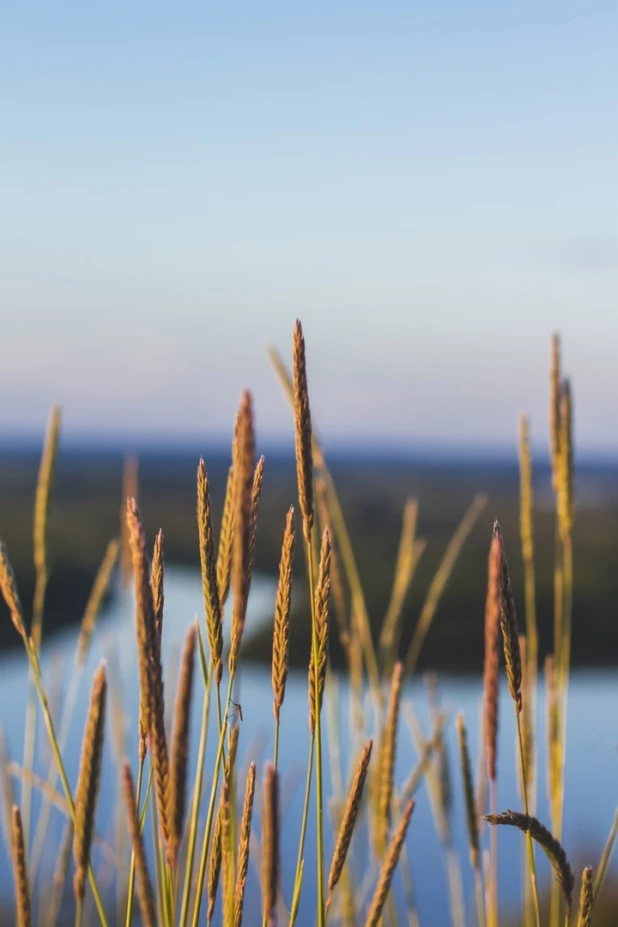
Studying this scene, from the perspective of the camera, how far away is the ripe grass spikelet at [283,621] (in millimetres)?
842

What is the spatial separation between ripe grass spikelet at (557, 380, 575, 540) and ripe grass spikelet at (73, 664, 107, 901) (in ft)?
3.51

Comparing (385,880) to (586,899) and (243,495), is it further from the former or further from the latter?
(243,495)

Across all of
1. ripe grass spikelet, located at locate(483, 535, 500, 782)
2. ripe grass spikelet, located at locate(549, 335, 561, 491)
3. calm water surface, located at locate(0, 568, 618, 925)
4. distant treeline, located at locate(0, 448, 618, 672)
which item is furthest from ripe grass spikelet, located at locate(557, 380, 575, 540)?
distant treeline, located at locate(0, 448, 618, 672)

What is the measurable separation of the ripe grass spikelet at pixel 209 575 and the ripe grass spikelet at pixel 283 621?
53 mm

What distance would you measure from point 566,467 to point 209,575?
100 cm

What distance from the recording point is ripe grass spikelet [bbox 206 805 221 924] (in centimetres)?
92

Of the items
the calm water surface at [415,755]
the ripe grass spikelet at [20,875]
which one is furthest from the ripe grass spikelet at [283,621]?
the calm water surface at [415,755]

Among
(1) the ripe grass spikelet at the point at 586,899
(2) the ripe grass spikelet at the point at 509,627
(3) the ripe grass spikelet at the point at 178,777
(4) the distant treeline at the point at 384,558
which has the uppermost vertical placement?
(2) the ripe grass spikelet at the point at 509,627

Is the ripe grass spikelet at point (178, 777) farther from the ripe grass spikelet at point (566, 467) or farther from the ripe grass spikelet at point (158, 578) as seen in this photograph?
the ripe grass spikelet at point (566, 467)

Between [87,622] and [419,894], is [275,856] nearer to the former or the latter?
[87,622]

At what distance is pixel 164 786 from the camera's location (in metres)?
0.76

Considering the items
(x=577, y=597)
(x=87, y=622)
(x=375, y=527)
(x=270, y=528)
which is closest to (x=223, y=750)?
(x=87, y=622)

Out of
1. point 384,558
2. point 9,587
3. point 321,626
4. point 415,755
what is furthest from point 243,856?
point 384,558

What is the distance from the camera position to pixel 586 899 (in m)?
0.96
